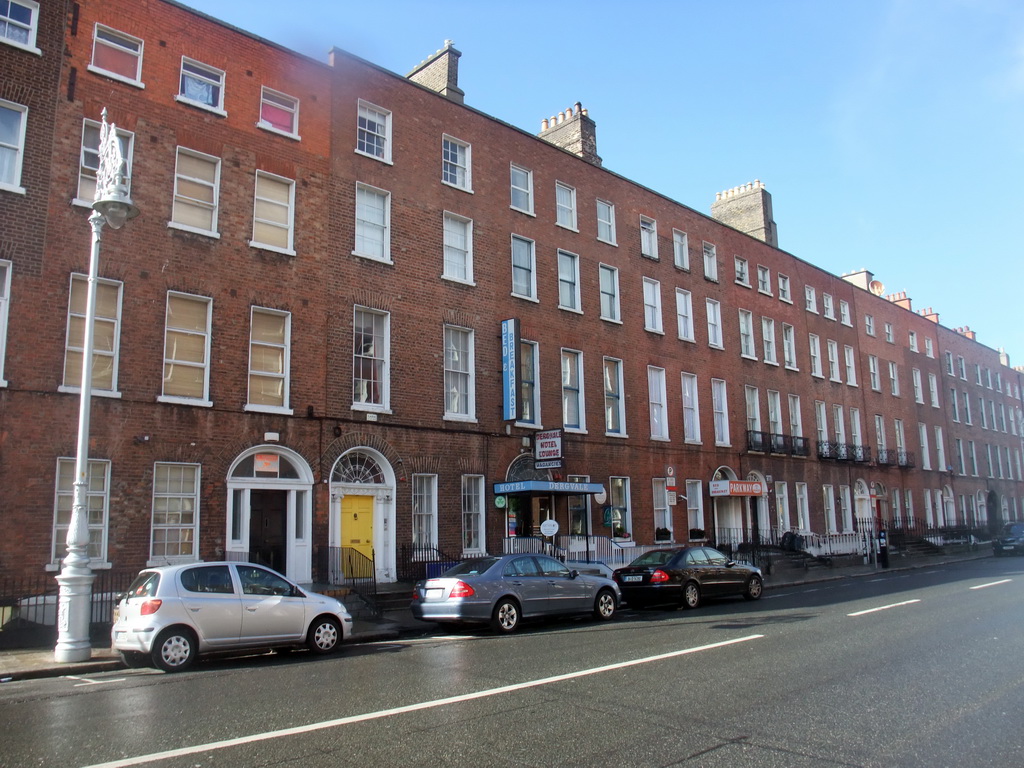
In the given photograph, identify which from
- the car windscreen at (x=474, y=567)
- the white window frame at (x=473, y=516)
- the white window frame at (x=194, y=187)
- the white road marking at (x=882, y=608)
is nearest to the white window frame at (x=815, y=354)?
the white window frame at (x=473, y=516)

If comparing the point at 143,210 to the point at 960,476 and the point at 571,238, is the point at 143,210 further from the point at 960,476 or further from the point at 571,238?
the point at 960,476

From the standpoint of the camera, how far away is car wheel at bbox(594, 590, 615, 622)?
16.3m

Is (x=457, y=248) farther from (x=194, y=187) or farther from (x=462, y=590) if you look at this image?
(x=462, y=590)

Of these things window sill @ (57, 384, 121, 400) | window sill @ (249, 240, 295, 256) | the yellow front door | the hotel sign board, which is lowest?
the yellow front door

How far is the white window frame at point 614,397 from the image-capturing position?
27203mm

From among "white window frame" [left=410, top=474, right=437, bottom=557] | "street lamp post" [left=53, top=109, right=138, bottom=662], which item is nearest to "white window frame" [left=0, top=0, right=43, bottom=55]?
"street lamp post" [left=53, top=109, right=138, bottom=662]

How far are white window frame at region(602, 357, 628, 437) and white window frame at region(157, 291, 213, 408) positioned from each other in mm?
13512

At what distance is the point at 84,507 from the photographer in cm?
1229

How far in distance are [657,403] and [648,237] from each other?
6440mm

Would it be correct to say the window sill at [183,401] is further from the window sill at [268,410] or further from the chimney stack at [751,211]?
the chimney stack at [751,211]

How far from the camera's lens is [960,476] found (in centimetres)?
5069

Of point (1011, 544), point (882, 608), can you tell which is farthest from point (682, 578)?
point (1011, 544)

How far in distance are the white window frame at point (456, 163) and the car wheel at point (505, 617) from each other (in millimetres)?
13333

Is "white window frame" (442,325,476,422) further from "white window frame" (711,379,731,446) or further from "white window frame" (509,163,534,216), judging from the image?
"white window frame" (711,379,731,446)
